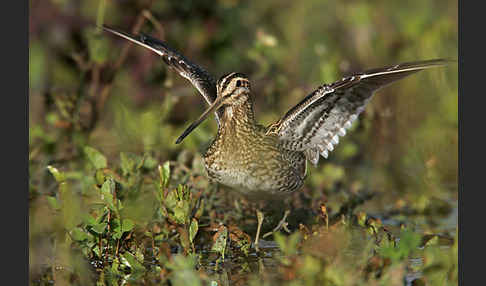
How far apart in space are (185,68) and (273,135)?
1.08 metres

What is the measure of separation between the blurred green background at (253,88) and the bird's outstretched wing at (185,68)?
19.8 inches

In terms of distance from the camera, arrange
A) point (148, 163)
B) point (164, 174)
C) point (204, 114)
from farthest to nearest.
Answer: point (148, 163), point (204, 114), point (164, 174)

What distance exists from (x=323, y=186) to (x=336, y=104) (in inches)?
55.2

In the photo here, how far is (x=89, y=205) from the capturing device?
19.3 feet

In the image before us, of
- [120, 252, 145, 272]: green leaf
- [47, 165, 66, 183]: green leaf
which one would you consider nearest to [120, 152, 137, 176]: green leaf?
[47, 165, 66, 183]: green leaf

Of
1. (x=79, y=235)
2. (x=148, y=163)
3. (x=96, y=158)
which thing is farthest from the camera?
(x=148, y=163)

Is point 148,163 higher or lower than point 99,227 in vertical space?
higher

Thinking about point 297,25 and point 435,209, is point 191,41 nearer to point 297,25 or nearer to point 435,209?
point 297,25

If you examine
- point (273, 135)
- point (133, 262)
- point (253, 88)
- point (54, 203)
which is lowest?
point (133, 262)

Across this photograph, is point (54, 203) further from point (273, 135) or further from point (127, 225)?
point (273, 135)

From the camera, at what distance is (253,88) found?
8.98 metres

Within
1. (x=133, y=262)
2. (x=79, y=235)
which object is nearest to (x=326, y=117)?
(x=133, y=262)

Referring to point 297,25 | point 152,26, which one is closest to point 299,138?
point 152,26

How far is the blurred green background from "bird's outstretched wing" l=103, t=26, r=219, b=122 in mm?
503
